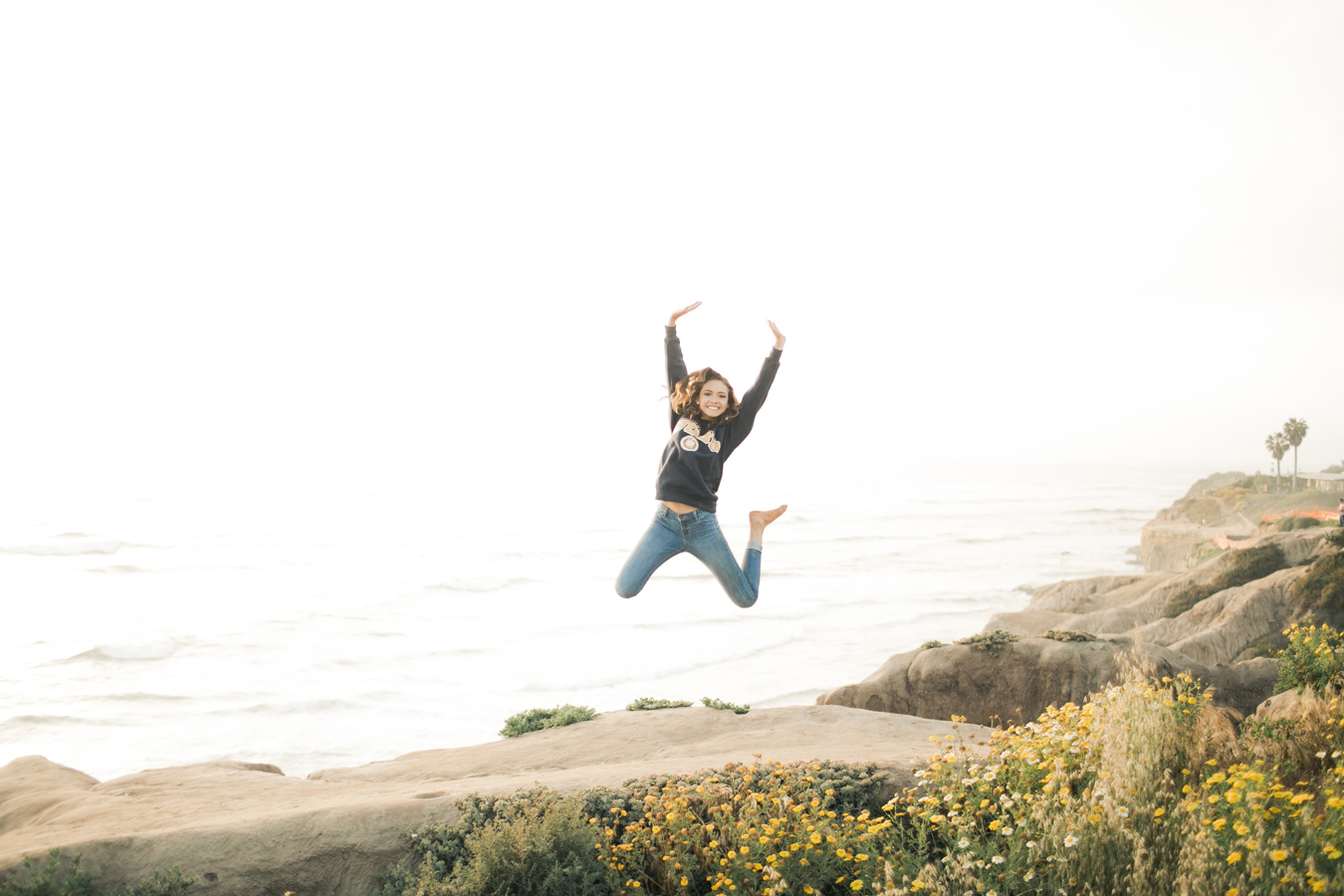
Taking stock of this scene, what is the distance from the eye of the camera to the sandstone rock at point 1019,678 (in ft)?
38.1

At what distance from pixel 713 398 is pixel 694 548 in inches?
45.1

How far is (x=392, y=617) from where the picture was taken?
29.1m

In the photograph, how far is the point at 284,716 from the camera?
65.0 ft

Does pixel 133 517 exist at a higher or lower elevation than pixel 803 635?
higher

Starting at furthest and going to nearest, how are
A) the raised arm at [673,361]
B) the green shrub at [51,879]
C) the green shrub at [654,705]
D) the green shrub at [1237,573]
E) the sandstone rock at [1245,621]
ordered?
the green shrub at [1237,573] → the sandstone rock at [1245,621] → the green shrub at [654,705] → the raised arm at [673,361] → the green shrub at [51,879]

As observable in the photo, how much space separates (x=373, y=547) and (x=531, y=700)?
79.8 ft

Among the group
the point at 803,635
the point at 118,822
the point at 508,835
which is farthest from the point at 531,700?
the point at 508,835

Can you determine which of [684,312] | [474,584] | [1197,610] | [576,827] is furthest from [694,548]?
[474,584]

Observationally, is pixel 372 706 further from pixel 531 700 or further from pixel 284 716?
pixel 531 700

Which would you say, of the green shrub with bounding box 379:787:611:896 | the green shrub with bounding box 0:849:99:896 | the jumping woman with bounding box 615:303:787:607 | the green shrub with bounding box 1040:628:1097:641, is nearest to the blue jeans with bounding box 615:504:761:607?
the jumping woman with bounding box 615:303:787:607

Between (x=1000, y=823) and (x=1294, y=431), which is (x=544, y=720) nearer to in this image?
(x=1000, y=823)

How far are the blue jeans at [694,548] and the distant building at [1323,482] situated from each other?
5104 cm

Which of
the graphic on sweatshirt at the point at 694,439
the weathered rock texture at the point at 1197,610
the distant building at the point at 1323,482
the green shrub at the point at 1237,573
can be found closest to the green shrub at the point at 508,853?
the graphic on sweatshirt at the point at 694,439

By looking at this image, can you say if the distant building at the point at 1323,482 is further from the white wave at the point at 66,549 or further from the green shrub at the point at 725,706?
the white wave at the point at 66,549
